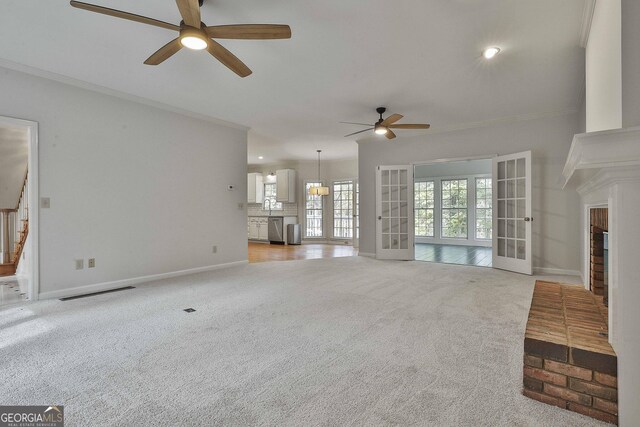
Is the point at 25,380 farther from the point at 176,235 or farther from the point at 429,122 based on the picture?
the point at 429,122

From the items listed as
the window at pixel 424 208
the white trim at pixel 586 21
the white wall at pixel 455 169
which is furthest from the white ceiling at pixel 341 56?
the window at pixel 424 208

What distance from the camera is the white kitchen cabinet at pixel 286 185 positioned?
31.2 feet

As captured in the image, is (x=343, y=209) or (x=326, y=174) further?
(x=326, y=174)

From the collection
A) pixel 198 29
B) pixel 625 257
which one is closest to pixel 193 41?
pixel 198 29

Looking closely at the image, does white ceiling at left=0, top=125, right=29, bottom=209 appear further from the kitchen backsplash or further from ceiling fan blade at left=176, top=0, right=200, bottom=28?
the kitchen backsplash

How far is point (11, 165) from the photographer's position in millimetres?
5352

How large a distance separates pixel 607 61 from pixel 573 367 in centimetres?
178

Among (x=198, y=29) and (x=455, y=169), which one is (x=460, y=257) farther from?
(x=198, y=29)

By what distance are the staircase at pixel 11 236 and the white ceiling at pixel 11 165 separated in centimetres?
41

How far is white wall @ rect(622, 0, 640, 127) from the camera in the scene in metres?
1.35

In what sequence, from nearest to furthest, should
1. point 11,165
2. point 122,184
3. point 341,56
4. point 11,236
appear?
point 341,56 → point 122,184 → point 11,236 → point 11,165

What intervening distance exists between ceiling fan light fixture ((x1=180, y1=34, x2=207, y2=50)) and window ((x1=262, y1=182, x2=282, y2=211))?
8.11m

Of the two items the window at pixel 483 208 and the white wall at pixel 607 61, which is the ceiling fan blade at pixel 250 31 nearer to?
the white wall at pixel 607 61

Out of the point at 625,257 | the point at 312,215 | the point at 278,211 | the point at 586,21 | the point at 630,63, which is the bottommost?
the point at 625,257
